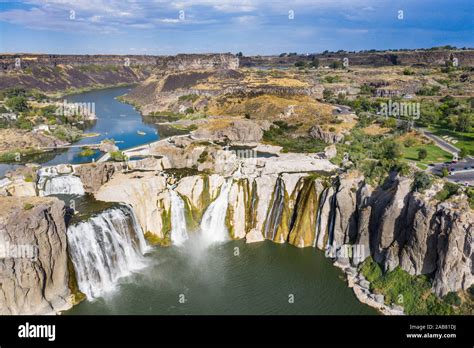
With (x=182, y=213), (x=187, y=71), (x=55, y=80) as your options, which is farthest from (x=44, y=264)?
(x=55, y=80)

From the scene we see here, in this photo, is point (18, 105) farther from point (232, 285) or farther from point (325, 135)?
point (232, 285)

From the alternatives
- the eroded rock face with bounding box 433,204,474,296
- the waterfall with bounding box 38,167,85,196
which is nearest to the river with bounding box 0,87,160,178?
the waterfall with bounding box 38,167,85,196

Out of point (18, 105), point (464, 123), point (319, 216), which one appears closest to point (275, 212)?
point (319, 216)

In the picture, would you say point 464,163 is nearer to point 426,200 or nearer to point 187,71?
point 426,200

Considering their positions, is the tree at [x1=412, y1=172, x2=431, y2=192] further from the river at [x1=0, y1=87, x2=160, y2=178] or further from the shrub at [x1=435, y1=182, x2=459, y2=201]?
the river at [x1=0, y1=87, x2=160, y2=178]

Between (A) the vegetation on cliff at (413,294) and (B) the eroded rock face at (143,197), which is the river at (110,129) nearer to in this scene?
(B) the eroded rock face at (143,197)
